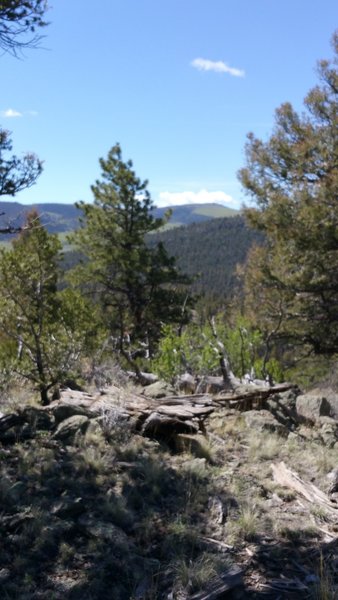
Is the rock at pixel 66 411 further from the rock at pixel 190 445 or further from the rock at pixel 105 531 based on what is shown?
the rock at pixel 105 531

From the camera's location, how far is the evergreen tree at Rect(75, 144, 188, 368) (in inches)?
822

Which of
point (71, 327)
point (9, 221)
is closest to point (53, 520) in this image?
point (9, 221)

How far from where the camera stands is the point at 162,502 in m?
4.79

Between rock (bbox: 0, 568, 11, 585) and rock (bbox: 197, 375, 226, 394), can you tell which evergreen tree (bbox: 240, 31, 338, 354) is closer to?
rock (bbox: 197, 375, 226, 394)

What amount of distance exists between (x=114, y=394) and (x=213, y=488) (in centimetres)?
228

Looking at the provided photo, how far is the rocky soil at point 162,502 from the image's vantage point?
3.69 metres

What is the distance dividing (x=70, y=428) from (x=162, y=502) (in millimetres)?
1496

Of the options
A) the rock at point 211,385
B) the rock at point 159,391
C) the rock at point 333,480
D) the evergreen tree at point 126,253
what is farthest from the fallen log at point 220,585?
the evergreen tree at point 126,253

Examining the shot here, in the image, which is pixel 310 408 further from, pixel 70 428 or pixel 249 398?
pixel 70 428

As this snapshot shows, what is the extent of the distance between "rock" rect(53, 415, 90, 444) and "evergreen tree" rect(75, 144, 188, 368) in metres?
14.6

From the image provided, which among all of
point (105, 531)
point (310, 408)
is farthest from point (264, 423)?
point (105, 531)

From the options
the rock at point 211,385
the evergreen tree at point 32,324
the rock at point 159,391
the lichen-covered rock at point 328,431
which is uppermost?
the evergreen tree at point 32,324

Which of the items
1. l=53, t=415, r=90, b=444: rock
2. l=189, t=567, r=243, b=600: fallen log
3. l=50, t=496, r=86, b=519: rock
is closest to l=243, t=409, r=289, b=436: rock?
l=53, t=415, r=90, b=444: rock

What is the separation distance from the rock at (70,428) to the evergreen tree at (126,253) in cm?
1458
